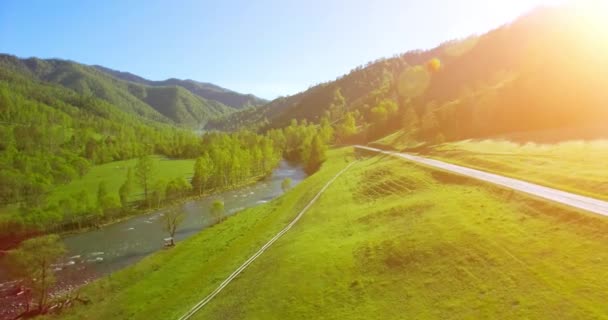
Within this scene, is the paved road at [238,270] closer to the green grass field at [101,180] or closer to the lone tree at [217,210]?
the lone tree at [217,210]

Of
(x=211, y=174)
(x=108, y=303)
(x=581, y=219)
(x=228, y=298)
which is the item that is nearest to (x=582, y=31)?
(x=581, y=219)

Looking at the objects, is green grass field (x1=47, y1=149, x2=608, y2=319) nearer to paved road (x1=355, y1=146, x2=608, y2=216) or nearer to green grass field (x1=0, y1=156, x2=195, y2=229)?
paved road (x1=355, y1=146, x2=608, y2=216)

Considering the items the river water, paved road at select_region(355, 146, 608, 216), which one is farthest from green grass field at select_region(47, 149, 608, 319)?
the river water

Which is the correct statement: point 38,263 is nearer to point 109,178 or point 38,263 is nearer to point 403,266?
point 403,266

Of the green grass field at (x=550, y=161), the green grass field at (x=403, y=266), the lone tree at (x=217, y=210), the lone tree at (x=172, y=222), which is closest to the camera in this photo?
the green grass field at (x=403, y=266)

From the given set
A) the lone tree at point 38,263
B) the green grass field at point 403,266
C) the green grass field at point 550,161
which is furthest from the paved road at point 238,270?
the green grass field at point 550,161

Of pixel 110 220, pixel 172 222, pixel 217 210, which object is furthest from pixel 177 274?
pixel 110 220
